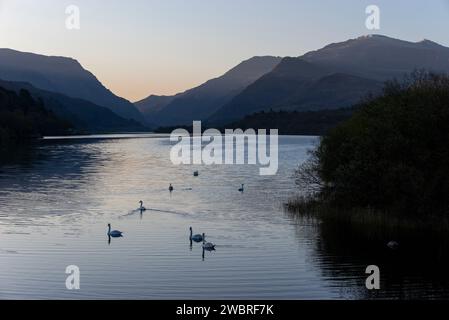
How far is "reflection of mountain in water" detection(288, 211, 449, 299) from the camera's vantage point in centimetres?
2927

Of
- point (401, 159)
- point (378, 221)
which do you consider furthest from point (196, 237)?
point (401, 159)

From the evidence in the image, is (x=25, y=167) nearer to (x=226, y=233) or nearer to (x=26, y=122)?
(x=226, y=233)

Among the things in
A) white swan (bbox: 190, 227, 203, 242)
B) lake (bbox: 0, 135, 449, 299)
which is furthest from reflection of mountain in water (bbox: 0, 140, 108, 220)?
white swan (bbox: 190, 227, 203, 242)

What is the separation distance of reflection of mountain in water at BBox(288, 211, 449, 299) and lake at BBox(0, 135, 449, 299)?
58 mm

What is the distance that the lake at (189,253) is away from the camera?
29141mm

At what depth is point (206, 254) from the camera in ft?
119

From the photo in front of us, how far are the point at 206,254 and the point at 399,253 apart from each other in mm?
10829

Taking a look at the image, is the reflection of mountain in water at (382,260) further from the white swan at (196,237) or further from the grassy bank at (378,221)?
the white swan at (196,237)

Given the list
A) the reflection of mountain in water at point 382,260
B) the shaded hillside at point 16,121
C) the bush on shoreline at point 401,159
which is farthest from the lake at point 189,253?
the shaded hillside at point 16,121

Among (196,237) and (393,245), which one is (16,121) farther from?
(393,245)

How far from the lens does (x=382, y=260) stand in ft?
115

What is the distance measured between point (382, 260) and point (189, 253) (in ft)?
34.7

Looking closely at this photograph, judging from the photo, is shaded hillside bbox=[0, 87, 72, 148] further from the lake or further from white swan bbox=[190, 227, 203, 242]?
white swan bbox=[190, 227, 203, 242]
